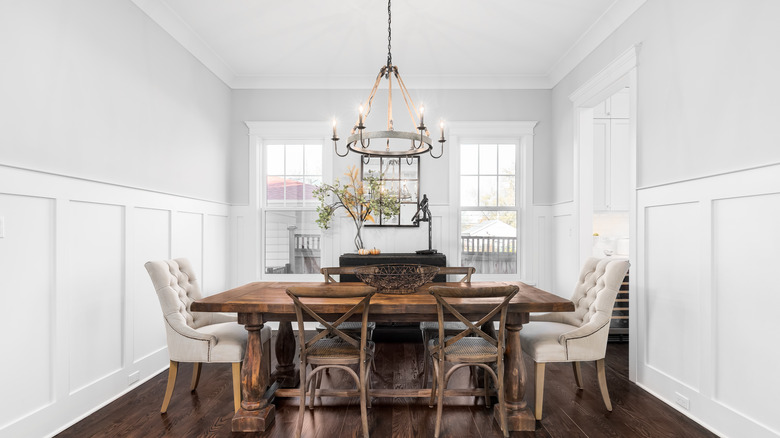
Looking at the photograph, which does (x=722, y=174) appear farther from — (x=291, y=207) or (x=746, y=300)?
(x=291, y=207)

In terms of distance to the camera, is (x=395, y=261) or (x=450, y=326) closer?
(x=450, y=326)

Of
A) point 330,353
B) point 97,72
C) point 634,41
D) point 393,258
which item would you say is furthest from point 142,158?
point 634,41

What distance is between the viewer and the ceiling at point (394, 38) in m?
3.27

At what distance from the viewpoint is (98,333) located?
267 cm

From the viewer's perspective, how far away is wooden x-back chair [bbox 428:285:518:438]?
7.04 feet

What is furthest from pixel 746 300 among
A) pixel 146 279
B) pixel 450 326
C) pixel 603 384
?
pixel 146 279

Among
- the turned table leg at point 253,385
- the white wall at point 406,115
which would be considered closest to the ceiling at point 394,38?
the white wall at point 406,115

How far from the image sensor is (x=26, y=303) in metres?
2.16

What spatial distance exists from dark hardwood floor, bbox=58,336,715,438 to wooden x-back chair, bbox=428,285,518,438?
272 mm

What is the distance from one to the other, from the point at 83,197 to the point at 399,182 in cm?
307

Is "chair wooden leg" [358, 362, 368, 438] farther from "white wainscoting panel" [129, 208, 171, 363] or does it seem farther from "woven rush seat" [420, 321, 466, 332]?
"white wainscoting panel" [129, 208, 171, 363]

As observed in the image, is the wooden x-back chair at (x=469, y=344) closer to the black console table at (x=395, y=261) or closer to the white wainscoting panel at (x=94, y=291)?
the black console table at (x=395, y=261)

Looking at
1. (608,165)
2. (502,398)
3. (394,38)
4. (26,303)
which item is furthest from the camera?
(608,165)

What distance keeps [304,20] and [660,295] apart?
3513 millimetres
